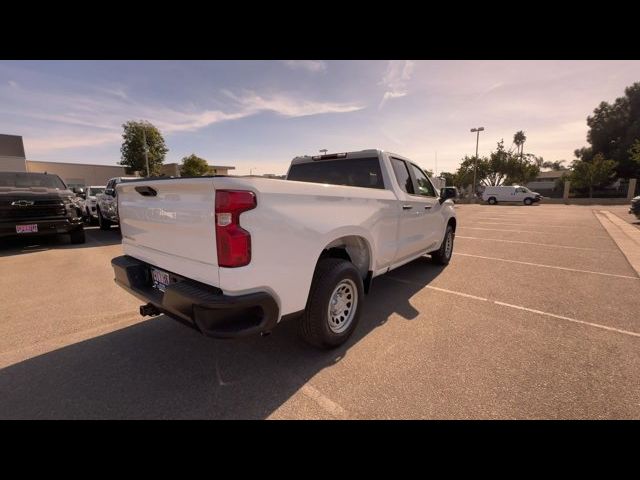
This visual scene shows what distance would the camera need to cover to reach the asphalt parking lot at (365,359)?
2.13 m

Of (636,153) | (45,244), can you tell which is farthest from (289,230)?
(636,153)

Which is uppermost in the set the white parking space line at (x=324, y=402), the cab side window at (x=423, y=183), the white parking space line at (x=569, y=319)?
the cab side window at (x=423, y=183)

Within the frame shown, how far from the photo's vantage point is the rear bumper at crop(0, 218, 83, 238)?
662 centimetres

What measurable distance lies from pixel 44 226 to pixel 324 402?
329 inches

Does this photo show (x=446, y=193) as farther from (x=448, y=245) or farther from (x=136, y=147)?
(x=136, y=147)

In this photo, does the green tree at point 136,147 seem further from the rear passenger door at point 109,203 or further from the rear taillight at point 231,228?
the rear taillight at point 231,228

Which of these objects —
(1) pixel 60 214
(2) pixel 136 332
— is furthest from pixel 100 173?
(2) pixel 136 332

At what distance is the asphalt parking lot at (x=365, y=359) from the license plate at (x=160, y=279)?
0.71 m

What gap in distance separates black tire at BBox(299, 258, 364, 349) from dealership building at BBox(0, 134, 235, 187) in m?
35.9

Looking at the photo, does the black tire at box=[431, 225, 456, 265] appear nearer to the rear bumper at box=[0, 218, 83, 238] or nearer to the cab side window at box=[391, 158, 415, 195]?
the cab side window at box=[391, 158, 415, 195]

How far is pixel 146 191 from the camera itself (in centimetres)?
257

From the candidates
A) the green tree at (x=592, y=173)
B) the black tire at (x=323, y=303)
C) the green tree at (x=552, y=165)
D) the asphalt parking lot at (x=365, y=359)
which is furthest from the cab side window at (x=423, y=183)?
the green tree at (x=552, y=165)
